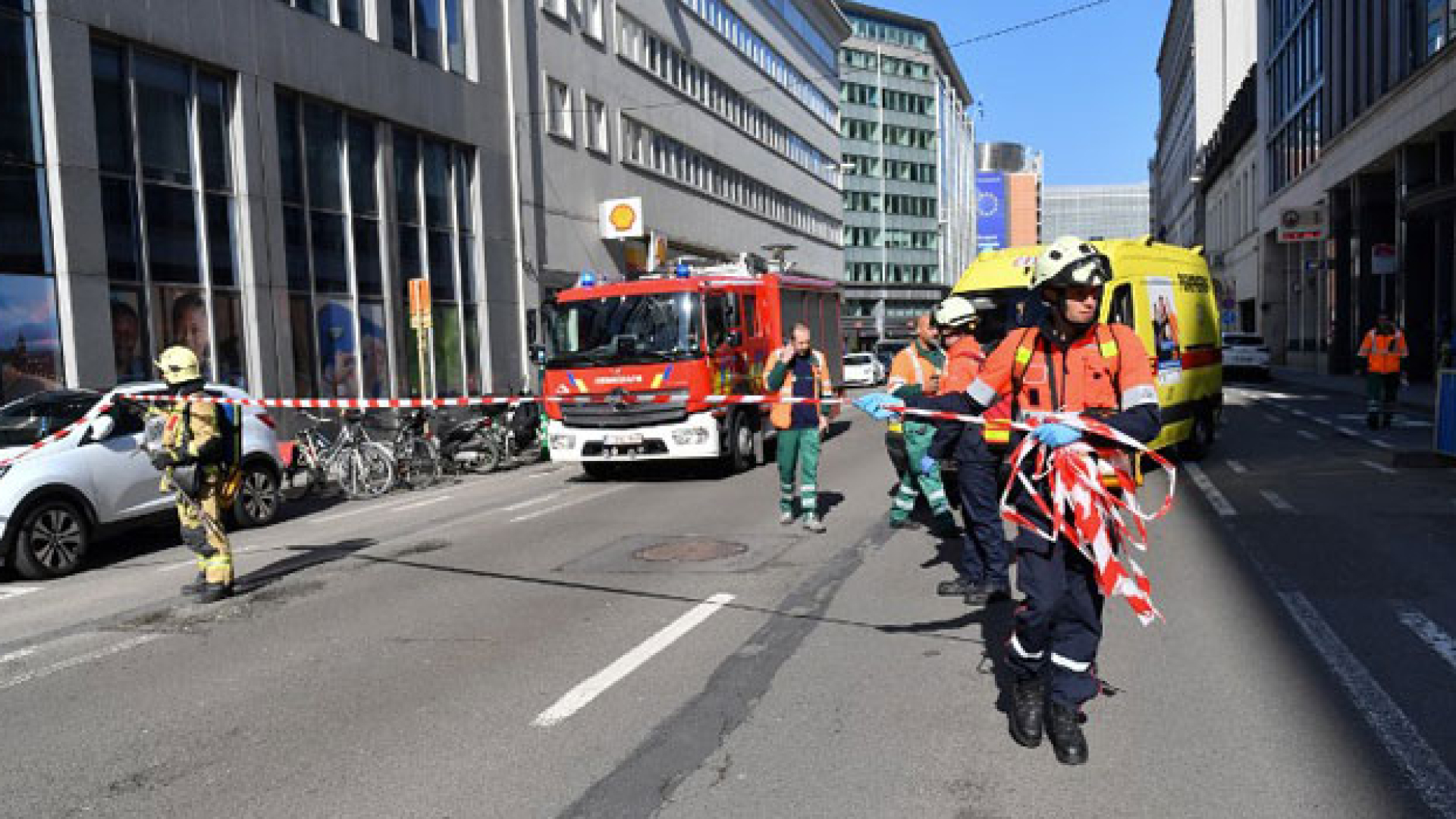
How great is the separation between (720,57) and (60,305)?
104 ft

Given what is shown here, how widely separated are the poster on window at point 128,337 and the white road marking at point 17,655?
34.5 ft

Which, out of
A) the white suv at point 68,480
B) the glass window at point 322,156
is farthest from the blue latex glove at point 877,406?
the glass window at point 322,156

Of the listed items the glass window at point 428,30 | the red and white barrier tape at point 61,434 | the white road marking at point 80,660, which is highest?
the glass window at point 428,30

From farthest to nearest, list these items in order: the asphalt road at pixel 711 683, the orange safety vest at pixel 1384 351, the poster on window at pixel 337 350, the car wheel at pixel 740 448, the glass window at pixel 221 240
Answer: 1. the poster on window at pixel 337 350
2. the glass window at pixel 221 240
3. the orange safety vest at pixel 1384 351
4. the car wheel at pixel 740 448
5. the asphalt road at pixel 711 683

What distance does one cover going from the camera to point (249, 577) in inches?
337

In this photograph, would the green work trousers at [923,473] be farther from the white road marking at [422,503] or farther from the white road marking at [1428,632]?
the white road marking at [422,503]

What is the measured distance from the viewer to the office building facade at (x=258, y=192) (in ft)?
48.9

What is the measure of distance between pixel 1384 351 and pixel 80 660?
1794cm

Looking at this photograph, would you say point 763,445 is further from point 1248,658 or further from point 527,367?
point 527,367

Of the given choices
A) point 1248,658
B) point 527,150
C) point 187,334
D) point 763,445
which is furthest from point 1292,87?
point 1248,658

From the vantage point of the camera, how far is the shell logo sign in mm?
30766

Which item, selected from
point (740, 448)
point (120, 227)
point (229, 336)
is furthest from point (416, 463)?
point (120, 227)

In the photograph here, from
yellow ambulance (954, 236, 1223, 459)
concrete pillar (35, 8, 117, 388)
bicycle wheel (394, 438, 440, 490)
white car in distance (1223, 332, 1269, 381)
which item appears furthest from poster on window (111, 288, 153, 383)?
white car in distance (1223, 332, 1269, 381)

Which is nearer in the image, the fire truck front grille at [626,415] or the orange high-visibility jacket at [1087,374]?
the orange high-visibility jacket at [1087,374]
